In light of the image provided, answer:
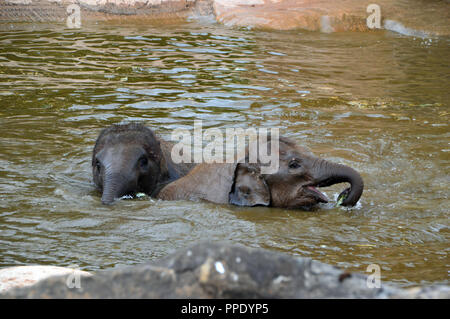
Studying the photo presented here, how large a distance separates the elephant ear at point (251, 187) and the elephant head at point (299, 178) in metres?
0.09

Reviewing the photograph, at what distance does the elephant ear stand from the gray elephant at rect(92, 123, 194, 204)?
1.38 m

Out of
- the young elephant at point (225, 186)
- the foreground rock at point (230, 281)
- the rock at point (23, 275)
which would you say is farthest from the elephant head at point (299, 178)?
the foreground rock at point (230, 281)

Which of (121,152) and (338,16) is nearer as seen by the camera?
(121,152)

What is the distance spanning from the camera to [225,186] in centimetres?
786

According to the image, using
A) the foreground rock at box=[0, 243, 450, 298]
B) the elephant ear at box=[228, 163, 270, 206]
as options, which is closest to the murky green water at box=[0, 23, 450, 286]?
the elephant ear at box=[228, 163, 270, 206]

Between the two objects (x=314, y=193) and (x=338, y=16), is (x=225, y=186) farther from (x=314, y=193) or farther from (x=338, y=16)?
(x=338, y=16)

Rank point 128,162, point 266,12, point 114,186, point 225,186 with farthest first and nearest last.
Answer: point 266,12, point 128,162, point 114,186, point 225,186

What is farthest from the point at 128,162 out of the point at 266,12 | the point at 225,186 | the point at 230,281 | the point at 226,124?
Result: the point at 266,12

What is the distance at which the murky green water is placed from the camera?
261 inches

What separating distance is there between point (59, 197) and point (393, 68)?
10519 millimetres

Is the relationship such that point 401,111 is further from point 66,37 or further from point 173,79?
point 66,37

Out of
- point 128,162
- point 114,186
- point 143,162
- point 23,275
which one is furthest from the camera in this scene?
point 143,162

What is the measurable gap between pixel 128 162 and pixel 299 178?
2.06 m
